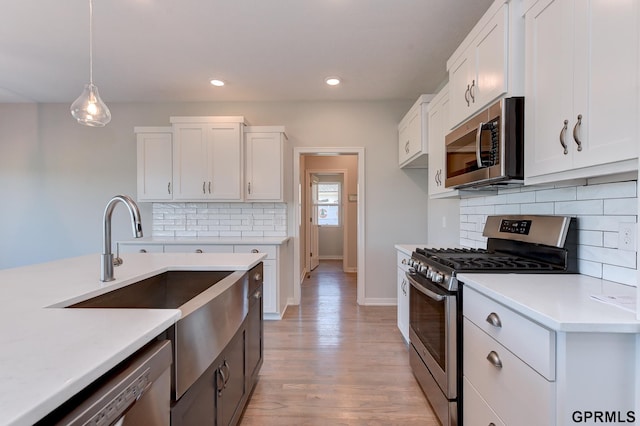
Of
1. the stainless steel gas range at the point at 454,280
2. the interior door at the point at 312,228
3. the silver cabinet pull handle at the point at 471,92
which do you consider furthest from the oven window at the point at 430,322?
the interior door at the point at 312,228

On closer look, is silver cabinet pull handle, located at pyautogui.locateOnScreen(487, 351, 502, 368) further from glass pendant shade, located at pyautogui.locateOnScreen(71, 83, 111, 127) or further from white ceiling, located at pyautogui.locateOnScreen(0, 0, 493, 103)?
→ glass pendant shade, located at pyautogui.locateOnScreen(71, 83, 111, 127)

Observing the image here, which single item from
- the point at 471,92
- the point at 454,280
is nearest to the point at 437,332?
the point at 454,280

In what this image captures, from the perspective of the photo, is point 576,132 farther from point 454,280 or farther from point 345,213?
point 345,213

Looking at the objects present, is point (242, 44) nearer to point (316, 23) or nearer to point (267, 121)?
point (316, 23)

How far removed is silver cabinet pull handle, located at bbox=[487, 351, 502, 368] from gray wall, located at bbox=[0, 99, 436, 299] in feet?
9.01

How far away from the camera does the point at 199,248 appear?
336cm

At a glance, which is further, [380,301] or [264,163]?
[380,301]

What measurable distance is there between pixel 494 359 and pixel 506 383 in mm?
85

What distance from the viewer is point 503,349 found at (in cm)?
116

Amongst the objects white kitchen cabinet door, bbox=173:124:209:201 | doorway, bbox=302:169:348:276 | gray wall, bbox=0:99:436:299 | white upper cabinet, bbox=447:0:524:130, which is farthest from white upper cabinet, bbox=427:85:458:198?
doorway, bbox=302:169:348:276

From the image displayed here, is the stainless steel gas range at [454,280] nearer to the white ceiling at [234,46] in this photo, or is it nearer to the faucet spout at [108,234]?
the faucet spout at [108,234]

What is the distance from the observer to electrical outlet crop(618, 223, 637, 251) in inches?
48.6

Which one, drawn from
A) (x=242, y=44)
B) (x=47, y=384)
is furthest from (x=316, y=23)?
(x=47, y=384)

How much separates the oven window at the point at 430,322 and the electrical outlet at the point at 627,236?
0.76 m
